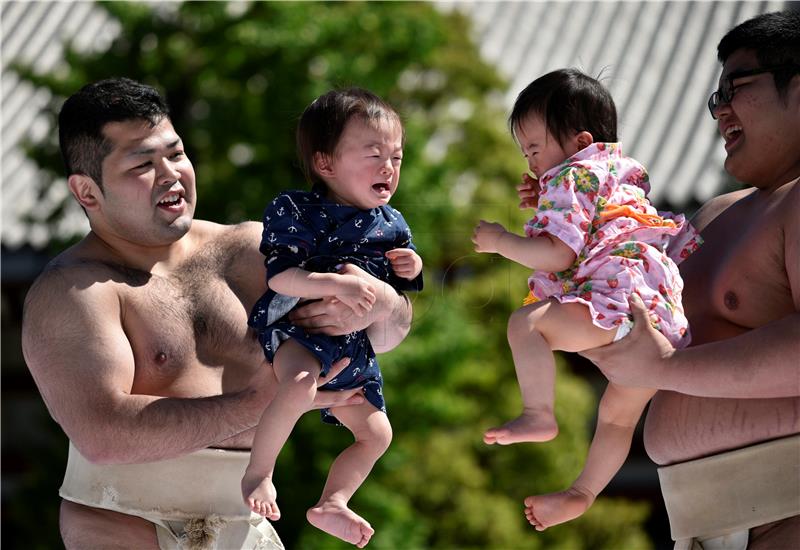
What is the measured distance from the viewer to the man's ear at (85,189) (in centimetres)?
354

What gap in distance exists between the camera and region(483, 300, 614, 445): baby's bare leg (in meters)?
3.11

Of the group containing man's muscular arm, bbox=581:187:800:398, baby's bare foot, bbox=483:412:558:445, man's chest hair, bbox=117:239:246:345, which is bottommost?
man's chest hair, bbox=117:239:246:345

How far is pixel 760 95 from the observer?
3.12 m

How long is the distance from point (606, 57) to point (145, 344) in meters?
8.25

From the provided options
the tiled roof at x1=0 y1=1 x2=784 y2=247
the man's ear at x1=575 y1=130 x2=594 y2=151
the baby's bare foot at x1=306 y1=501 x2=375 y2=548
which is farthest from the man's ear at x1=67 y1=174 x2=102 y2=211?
the tiled roof at x1=0 y1=1 x2=784 y2=247

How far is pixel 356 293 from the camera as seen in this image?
314 centimetres

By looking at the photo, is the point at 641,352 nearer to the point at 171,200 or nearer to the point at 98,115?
the point at 171,200

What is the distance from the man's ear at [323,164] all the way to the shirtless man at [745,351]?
83 cm

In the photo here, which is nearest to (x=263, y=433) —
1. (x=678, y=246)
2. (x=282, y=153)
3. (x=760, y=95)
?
(x=678, y=246)

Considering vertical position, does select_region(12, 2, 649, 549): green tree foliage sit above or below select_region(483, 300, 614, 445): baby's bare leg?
below

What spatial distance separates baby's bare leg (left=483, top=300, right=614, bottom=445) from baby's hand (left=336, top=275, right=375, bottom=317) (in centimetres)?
37

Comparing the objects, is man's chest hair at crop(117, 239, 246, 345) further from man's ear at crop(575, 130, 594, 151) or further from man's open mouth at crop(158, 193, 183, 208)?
man's ear at crop(575, 130, 594, 151)

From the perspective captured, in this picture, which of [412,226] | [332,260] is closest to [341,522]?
[332,260]

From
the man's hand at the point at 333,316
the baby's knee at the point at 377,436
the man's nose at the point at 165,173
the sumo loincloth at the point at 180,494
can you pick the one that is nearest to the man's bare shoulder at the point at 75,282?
the man's nose at the point at 165,173
